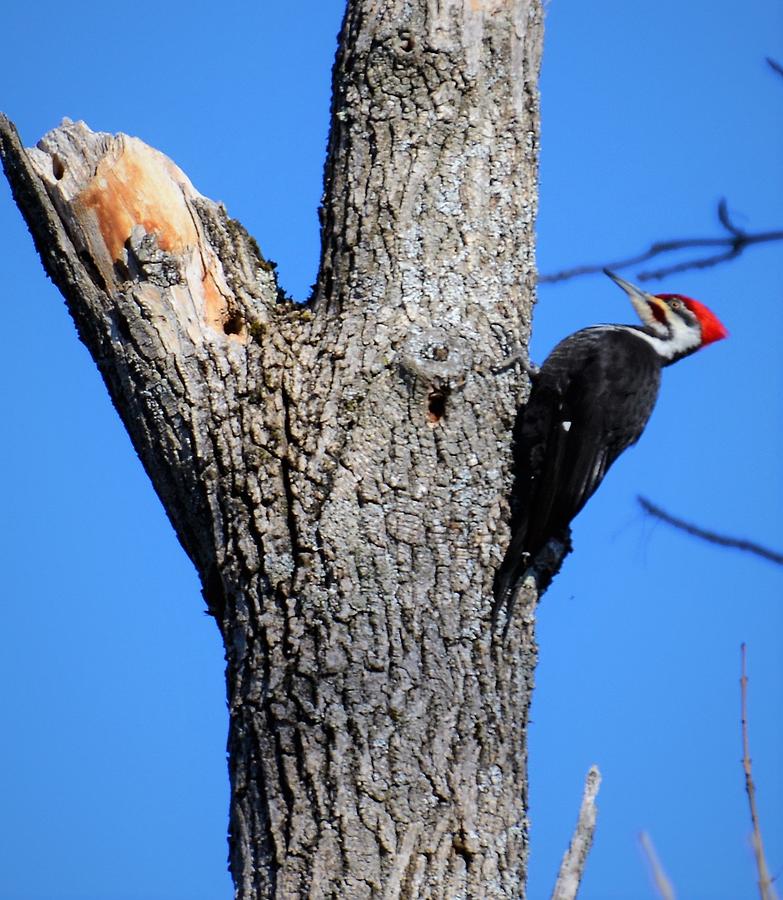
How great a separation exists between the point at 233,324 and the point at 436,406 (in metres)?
0.55

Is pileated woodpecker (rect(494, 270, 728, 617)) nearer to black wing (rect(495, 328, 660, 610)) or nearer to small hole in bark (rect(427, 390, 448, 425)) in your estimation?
black wing (rect(495, 328, 660, 610))

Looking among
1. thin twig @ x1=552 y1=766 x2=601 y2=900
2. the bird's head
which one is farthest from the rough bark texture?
the bird's head

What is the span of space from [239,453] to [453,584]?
561mm

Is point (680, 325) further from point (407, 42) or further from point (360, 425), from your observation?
point (360, 425)

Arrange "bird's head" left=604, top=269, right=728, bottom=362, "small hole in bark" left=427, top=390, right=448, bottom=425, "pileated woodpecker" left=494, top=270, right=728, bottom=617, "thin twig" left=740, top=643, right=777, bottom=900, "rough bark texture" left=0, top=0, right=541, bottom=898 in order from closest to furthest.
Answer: "thin twig" left=740, top=643, right=777, bottom=900 < "rough bark texture" left=0, top=0, right=541, bottom=898 < "small hole in bark" left=427, top=390, right=448, bottom=425 < "pileated woodpecker" left=494, top=270, right=728, bottom=617 < "bird's head" left=604, top=269, right=728, bottom=362

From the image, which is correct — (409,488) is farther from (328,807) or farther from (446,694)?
(328,807)

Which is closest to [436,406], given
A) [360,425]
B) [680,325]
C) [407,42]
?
[360,425]

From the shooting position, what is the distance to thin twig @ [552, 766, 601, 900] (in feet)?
7.03

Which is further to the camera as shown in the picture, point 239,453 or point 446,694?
point 239,453

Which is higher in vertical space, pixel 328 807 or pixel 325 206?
pixel 325 206

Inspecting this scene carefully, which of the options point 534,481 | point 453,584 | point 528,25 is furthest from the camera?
point 528,25

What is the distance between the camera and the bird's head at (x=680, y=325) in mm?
4184

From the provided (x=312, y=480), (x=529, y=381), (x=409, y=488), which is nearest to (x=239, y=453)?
(x=312, y=480)

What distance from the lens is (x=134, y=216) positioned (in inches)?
113
